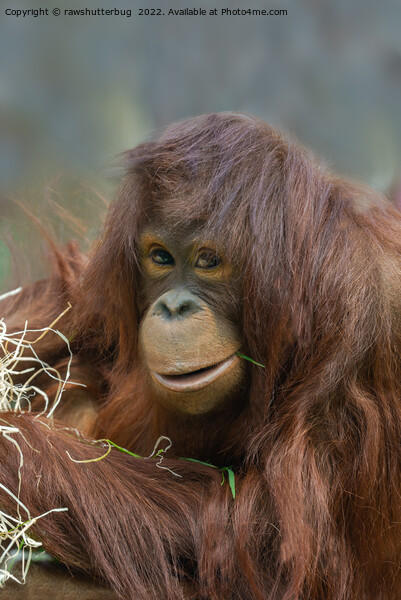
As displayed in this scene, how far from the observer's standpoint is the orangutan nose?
2.05m

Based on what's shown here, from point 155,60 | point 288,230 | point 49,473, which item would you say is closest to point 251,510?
point 49,473

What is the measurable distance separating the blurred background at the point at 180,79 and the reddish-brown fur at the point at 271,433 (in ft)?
2.81

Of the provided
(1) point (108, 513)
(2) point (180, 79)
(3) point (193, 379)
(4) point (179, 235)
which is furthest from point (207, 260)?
(2) point (180, 79)

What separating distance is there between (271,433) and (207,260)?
50 cm

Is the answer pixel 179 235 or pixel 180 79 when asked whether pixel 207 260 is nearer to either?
pixel 179 235

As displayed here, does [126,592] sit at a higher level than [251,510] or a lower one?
lower

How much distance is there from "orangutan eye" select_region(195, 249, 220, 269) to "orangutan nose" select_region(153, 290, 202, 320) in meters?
A: 0.10

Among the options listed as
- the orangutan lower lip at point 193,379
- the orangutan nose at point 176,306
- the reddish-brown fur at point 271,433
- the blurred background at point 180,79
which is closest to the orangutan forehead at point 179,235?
the reddish-brown fur at point 271,433

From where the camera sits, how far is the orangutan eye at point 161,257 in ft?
7.32

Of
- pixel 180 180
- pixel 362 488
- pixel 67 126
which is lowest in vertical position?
pixel 362 488

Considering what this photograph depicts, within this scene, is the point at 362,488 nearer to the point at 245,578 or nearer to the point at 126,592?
the point at 245,578

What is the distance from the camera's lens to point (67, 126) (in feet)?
13.4

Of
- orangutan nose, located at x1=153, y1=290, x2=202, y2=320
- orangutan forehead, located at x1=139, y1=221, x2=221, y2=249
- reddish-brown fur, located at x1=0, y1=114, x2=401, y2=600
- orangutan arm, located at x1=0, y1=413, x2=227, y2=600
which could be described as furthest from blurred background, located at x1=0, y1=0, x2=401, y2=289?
orangutan arm, located at x1=0, y1=413, x2=227, y2=600

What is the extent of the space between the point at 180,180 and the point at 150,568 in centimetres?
103
